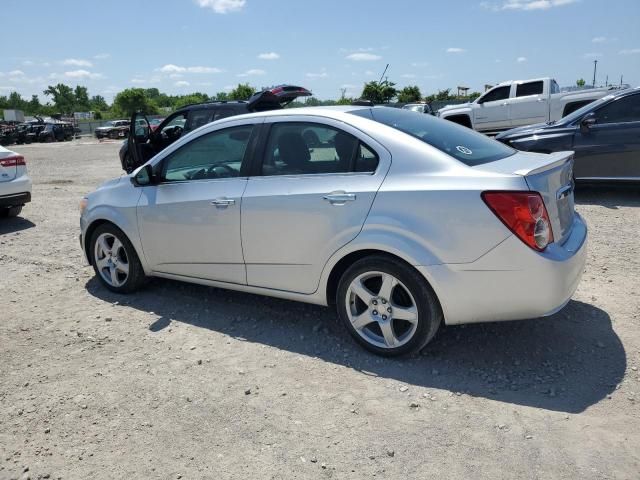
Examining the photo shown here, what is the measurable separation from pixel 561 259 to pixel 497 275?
394mm

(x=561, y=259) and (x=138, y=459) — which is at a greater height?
(x=561, y=259)

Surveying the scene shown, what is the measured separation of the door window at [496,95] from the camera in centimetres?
1722

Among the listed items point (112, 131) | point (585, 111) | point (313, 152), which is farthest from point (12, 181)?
point (112, 131)

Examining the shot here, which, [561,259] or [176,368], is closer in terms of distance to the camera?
[561,259]

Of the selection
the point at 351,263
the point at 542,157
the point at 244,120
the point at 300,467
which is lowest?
the point at 300,467

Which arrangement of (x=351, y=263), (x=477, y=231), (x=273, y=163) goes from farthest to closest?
(x=273, y=163)
(x=351, y=263)
(x=477, y=231)

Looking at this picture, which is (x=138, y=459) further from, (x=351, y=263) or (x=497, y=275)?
(x=497, y=275)

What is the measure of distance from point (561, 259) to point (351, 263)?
1290 millimetres

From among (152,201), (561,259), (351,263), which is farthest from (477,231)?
(152,201)

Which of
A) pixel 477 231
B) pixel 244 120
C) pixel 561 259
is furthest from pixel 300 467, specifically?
pixel 244 120

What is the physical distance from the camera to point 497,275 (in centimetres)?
312

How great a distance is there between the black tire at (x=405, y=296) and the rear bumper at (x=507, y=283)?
79 millimetres

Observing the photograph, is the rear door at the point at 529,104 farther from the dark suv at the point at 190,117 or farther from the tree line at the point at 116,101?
the tree line at the point at 116,101

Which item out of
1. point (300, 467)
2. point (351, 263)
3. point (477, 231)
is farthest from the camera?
point (351, 263)
